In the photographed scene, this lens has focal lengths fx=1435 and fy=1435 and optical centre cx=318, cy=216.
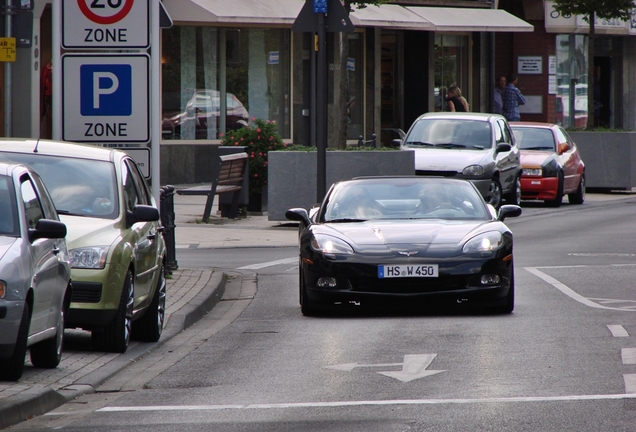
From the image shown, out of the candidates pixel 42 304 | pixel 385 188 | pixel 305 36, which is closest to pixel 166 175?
pixel 305 36

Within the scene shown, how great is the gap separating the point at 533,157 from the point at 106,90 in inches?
555

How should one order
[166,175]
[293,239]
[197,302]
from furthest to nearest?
1. [166,175]
2. [293,239]
3. [197,302]

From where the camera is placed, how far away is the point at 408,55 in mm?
40156

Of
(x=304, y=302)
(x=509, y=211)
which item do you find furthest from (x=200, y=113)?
(x=304, y=302)

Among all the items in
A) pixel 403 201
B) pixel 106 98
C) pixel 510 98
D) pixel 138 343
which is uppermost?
pixel 510 98

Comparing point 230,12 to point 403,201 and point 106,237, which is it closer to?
point 403,201

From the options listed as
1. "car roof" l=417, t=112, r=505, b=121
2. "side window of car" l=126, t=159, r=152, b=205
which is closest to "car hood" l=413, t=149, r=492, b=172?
"car roof" l=417, t=112, r=505, b=121

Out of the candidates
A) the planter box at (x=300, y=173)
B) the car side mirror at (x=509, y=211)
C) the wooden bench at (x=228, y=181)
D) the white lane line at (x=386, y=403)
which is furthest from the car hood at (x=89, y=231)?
the planter box at (x=300, y=173)

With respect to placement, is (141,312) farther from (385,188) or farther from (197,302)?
(385,188)

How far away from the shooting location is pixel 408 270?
457 inches

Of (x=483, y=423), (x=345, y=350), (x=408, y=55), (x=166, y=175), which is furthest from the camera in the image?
(x=408, y=55)

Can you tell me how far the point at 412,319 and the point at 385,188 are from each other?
1796 millimetres

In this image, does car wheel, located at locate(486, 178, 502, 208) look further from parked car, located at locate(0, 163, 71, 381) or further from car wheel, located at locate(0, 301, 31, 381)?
car wheel, located at locate(0, 301, 31, 381)

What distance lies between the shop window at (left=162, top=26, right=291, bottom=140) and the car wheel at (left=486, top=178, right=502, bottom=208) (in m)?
9.20
